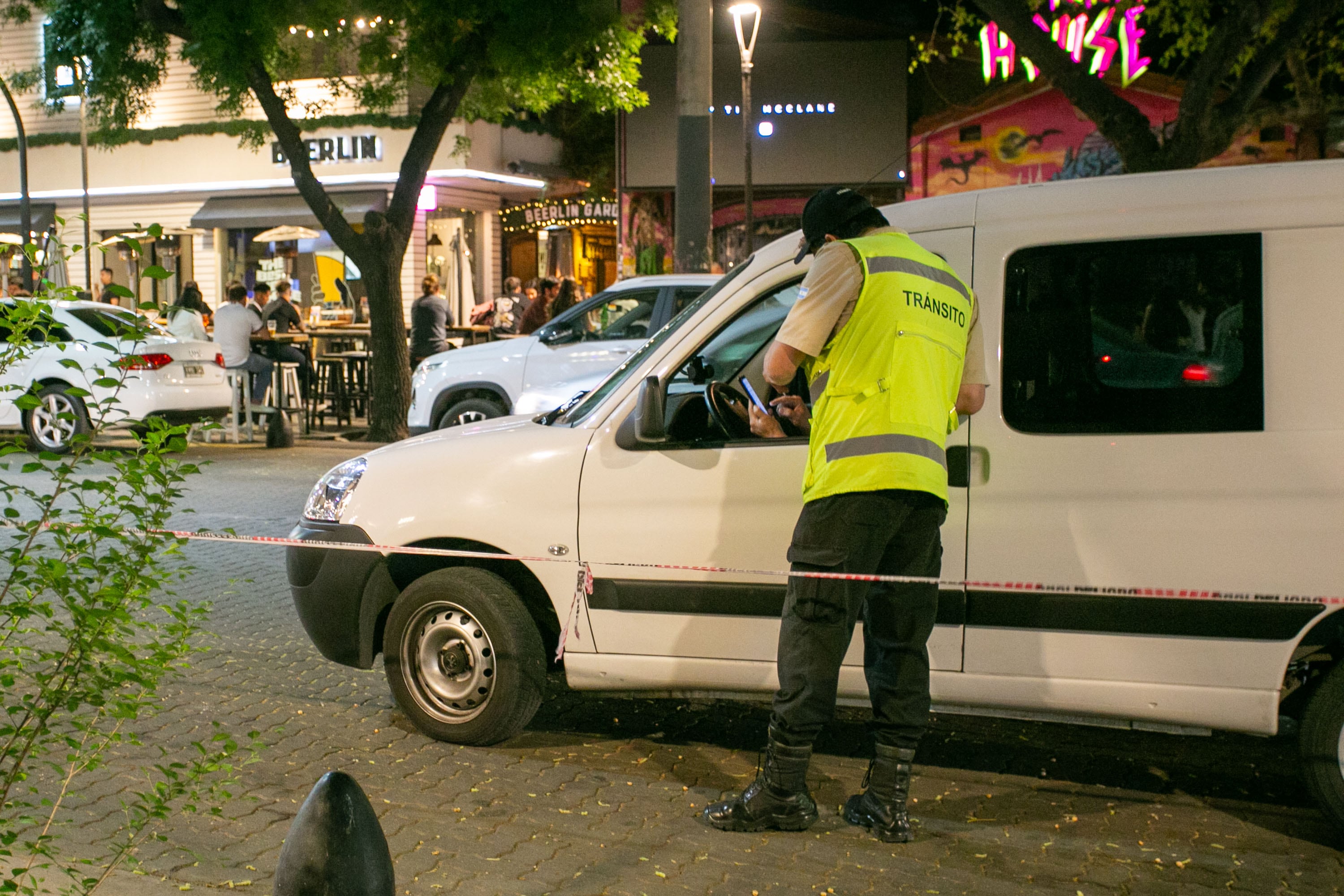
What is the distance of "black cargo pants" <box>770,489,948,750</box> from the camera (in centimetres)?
394

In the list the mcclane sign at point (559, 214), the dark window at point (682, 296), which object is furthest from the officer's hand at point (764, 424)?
the mcclane sign at point (559, 214)

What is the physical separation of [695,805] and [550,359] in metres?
7.97

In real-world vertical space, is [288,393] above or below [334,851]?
above

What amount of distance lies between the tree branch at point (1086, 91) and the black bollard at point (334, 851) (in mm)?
9919

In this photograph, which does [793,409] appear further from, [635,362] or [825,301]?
[635,362]

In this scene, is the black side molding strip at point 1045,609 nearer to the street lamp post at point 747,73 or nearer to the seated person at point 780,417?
the seated person at point 780,417

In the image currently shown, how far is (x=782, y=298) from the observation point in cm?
478

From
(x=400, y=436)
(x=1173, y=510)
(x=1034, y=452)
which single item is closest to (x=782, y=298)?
(x=1034, y=452)

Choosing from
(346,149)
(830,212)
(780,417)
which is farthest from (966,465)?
(346,149)

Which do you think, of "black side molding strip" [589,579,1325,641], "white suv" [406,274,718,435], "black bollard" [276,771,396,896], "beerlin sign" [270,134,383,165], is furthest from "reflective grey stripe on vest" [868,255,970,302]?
"beerlin sign" [270,134,383,165]

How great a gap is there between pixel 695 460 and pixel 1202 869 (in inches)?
78.1

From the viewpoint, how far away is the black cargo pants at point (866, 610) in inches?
155

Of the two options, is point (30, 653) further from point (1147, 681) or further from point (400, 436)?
point (400, 436)

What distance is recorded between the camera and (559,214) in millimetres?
26141
